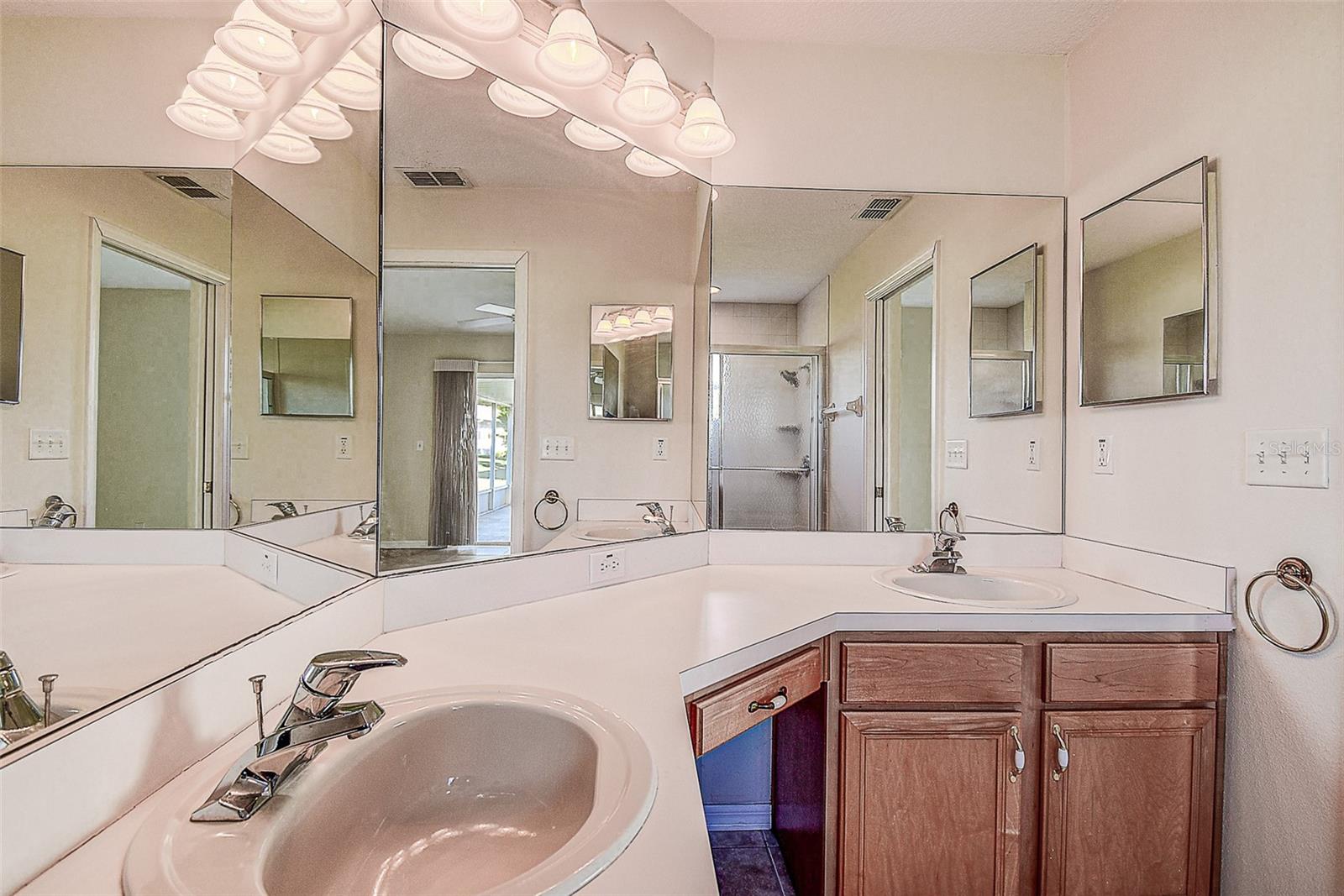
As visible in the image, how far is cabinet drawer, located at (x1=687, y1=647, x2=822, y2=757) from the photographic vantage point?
1074mm

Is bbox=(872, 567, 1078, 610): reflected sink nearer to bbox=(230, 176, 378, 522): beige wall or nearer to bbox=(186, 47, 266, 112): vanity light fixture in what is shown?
bbox=(230, 176, 378, 522): beige wall

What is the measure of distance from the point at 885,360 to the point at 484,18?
1.41 metres

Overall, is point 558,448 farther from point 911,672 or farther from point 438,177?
point 911,672

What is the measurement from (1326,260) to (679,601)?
4.77 feet

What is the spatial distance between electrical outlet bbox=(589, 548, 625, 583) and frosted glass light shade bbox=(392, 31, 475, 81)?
111cm

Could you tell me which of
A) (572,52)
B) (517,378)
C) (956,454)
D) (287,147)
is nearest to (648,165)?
(572,52)

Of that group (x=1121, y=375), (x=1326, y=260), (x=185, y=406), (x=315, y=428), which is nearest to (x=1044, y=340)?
(x=1121, y=375)

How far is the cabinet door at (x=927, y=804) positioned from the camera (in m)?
1.39

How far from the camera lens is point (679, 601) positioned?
57.0 inches

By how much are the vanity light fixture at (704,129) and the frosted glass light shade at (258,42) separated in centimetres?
107

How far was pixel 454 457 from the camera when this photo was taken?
51.4 inches

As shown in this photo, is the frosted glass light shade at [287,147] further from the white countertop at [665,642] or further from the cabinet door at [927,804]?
the cabinet door at [927,804]

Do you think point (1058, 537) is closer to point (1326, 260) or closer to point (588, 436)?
point (1326, 260)

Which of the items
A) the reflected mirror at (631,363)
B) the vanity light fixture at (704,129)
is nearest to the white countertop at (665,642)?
the reflected mirror at (631,363)
